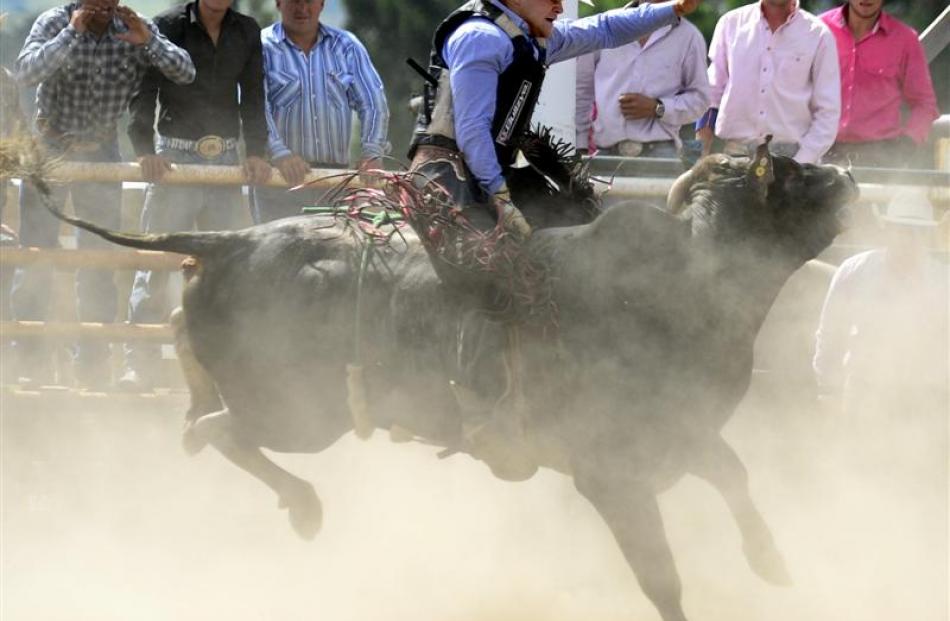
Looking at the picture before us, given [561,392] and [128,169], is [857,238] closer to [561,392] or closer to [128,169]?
[561,392]

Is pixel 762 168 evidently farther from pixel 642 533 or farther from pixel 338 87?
pixel 338 87

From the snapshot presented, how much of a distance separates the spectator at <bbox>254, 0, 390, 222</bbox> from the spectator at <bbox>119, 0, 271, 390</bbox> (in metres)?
0.17

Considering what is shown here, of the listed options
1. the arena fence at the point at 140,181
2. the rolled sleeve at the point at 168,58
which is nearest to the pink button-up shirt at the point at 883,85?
the arena fence at the point at 140,181

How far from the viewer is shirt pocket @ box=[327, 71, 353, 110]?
816 cm

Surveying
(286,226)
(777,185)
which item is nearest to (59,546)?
(286,226)

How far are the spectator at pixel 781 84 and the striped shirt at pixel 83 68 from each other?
276 centimetres

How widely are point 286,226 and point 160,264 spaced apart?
2.32 metres

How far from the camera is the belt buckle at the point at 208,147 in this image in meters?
8.05

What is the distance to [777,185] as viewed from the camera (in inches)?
206

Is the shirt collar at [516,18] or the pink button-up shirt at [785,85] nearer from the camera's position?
the shirt collar at [516,18]

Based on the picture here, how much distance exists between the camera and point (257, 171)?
771 centimetres

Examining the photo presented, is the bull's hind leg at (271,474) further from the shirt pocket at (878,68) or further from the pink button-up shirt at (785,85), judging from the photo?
the shirt pocket at (878,68)

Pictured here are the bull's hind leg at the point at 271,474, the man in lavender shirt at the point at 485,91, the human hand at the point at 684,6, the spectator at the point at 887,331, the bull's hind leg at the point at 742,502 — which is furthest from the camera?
the spectator at the point at 887,331

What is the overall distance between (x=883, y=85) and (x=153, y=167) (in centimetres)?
374
